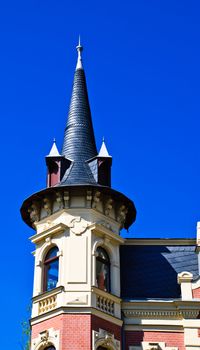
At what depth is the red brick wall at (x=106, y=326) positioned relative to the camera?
70.2 feet

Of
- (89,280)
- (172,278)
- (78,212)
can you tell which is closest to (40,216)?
(78,212)

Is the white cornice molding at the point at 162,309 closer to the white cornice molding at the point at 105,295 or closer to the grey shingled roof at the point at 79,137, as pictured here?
the white cornice molding at the point at 105,295

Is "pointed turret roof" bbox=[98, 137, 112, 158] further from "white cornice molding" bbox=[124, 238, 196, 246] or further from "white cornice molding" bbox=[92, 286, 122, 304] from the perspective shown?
"white cornice molding" bbox=[92, 286, 122, 304]

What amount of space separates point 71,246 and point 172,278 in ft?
13.0

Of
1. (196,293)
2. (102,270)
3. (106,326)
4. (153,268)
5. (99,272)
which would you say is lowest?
(106,326)

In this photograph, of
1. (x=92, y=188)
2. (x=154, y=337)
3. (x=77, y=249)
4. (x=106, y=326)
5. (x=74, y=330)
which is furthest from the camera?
(x=92, y=188)

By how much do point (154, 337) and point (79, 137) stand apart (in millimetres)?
8341

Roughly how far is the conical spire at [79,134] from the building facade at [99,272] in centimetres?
8

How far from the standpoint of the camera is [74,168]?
24812 mm

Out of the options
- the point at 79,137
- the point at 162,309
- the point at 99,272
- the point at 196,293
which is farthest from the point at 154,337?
the point at 79,137

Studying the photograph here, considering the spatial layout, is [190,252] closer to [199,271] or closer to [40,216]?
[199,271]

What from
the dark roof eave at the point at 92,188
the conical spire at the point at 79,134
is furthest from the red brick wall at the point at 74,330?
the conical spire at the point at 79,134

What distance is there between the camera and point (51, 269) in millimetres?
23172

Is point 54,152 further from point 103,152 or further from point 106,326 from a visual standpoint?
point 106,326
